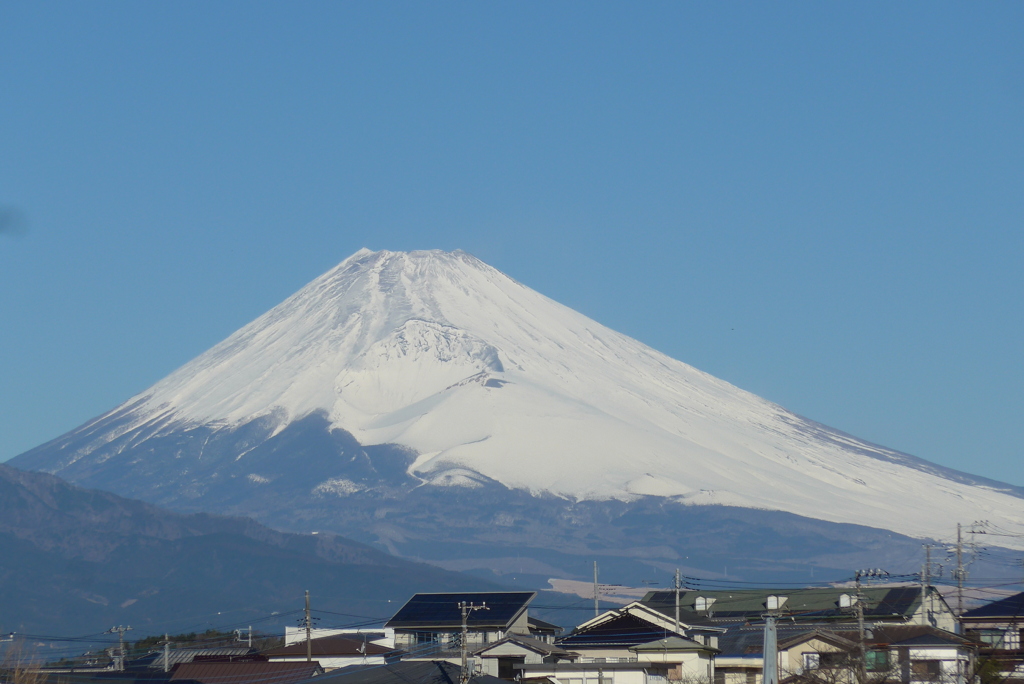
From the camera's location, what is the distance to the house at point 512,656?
118 ft

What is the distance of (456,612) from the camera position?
47.3 m

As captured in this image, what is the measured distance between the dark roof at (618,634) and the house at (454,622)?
3666 millimetres

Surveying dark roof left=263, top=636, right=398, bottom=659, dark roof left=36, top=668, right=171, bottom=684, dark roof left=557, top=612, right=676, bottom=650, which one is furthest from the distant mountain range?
dark roof left=36, top=668, right=171, bottom=684

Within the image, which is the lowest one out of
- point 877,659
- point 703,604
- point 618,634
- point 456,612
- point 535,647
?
point 877,659

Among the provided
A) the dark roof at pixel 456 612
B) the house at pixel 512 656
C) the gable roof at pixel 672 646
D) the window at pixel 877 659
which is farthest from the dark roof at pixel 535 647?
the window at pixel 877 659

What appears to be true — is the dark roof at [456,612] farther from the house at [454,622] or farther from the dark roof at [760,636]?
the dark roof at [760,636]

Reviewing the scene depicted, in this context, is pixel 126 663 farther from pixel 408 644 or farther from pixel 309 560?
pixel 309 560

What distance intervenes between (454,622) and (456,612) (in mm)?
1161

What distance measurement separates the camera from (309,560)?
188000 mm

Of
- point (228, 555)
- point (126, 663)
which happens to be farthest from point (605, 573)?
point (126, 663)

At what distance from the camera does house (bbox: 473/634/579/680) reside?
35844 mm

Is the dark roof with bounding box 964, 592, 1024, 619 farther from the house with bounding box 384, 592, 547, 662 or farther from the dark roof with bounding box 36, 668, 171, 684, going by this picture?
the dark roof with bounding box 36, 668, 171, 684

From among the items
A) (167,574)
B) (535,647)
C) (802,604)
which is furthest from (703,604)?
(167,574)

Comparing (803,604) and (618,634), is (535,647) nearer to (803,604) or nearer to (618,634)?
(618,634)
